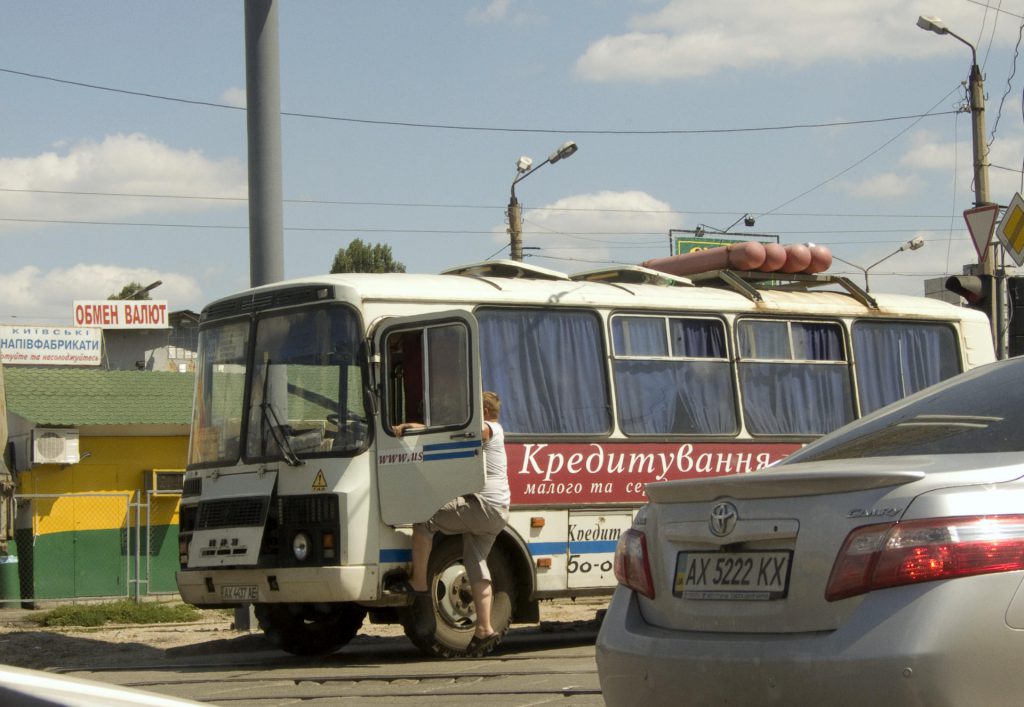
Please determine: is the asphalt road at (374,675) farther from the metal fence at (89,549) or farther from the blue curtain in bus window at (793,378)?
the metal fence at (89,549)

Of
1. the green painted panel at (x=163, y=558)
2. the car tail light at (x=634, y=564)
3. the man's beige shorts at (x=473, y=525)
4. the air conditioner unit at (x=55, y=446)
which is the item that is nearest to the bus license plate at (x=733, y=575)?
the car tail light at (x=634, y=564)

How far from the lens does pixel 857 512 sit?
4.43m

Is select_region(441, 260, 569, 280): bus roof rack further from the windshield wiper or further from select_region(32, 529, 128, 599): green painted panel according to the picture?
select_region(32, 529, 128, 599): green painted panel

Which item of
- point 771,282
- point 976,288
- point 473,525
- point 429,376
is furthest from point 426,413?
point 976,288

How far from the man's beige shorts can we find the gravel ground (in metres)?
3.08

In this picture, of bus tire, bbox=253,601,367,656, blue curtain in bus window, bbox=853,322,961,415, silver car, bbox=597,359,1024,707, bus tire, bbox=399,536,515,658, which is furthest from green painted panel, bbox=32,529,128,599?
silver car, bbox=597,359,1024,707

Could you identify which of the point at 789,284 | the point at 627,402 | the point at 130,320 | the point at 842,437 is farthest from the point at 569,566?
the point at 130,320

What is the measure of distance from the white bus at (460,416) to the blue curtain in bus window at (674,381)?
15 mm

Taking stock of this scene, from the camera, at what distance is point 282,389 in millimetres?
11695

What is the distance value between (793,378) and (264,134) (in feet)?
19.8

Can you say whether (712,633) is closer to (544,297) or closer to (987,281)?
(544,297)

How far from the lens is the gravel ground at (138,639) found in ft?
42.9

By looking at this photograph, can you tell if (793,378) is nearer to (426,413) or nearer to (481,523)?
(481,523)

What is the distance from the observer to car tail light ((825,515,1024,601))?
418cm
